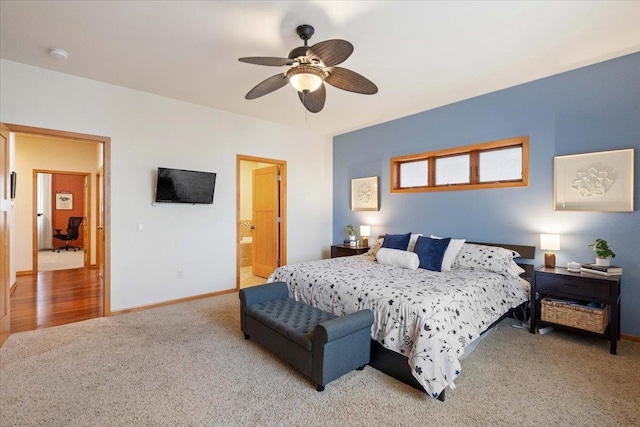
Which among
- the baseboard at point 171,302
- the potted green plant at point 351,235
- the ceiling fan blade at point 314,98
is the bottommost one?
the baseboard at point 171,302

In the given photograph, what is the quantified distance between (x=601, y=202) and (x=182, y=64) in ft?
14.9

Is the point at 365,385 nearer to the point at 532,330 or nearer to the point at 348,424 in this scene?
the point at 348,424

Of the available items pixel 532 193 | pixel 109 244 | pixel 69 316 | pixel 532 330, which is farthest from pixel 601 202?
pixel 69 316

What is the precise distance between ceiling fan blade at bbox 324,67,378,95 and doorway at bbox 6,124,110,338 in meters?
2.92

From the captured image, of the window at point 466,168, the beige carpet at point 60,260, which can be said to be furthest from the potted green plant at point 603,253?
the beige carpet at point 60,260

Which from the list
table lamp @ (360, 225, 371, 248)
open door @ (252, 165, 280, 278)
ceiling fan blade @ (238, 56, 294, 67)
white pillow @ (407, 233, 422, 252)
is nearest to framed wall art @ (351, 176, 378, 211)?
table lamp @ (360, 225, 371, 248)

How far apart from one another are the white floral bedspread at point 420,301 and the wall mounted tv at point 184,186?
1703mm

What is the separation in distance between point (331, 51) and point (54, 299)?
5099mm

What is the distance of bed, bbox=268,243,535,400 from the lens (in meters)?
2.09

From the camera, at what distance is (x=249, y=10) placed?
2.31 metres

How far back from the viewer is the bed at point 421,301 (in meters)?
2.09

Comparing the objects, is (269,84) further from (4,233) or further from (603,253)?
(603,253)

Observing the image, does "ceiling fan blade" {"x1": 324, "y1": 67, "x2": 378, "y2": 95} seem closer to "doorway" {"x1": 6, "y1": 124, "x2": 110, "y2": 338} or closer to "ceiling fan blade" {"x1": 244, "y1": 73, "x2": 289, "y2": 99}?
"ceiling fan blade" {"x1": 244, "y1": 73, "x2": 289, "y2": 99}

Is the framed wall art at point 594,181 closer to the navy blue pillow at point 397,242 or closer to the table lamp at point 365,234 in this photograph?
the navy blue pillow at point 397,242
